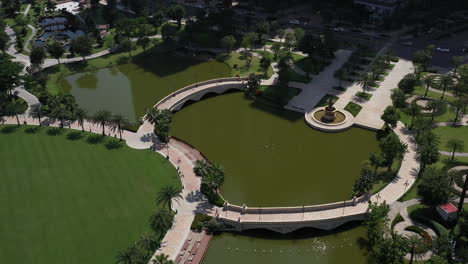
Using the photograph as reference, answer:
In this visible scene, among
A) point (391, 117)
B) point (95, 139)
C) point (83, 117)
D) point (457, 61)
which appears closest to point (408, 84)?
point (391, 117)

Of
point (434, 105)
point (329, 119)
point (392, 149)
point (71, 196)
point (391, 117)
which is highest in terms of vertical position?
point (434, 105)

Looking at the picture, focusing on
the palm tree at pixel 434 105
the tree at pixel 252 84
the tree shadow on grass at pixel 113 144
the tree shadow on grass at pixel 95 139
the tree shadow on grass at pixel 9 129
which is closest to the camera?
the tree shadow on grass at pixel 113 144

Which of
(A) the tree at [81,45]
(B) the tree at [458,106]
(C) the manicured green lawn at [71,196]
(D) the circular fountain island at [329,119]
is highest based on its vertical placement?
(A) the tree at [81,45]

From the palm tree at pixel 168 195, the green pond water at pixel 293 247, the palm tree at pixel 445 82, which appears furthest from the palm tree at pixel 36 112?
the palm tree at pixel 445 82

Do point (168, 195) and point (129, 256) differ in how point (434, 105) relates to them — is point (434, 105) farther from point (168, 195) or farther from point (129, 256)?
point (129, 256)

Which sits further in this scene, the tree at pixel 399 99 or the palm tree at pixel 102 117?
the tree at pixel 399 99

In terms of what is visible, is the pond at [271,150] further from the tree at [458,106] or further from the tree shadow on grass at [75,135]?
the tree shadow on grass at [75,135]

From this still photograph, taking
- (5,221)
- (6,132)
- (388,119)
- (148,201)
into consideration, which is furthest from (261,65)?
(5,221)

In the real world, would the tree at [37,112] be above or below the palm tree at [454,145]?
below
